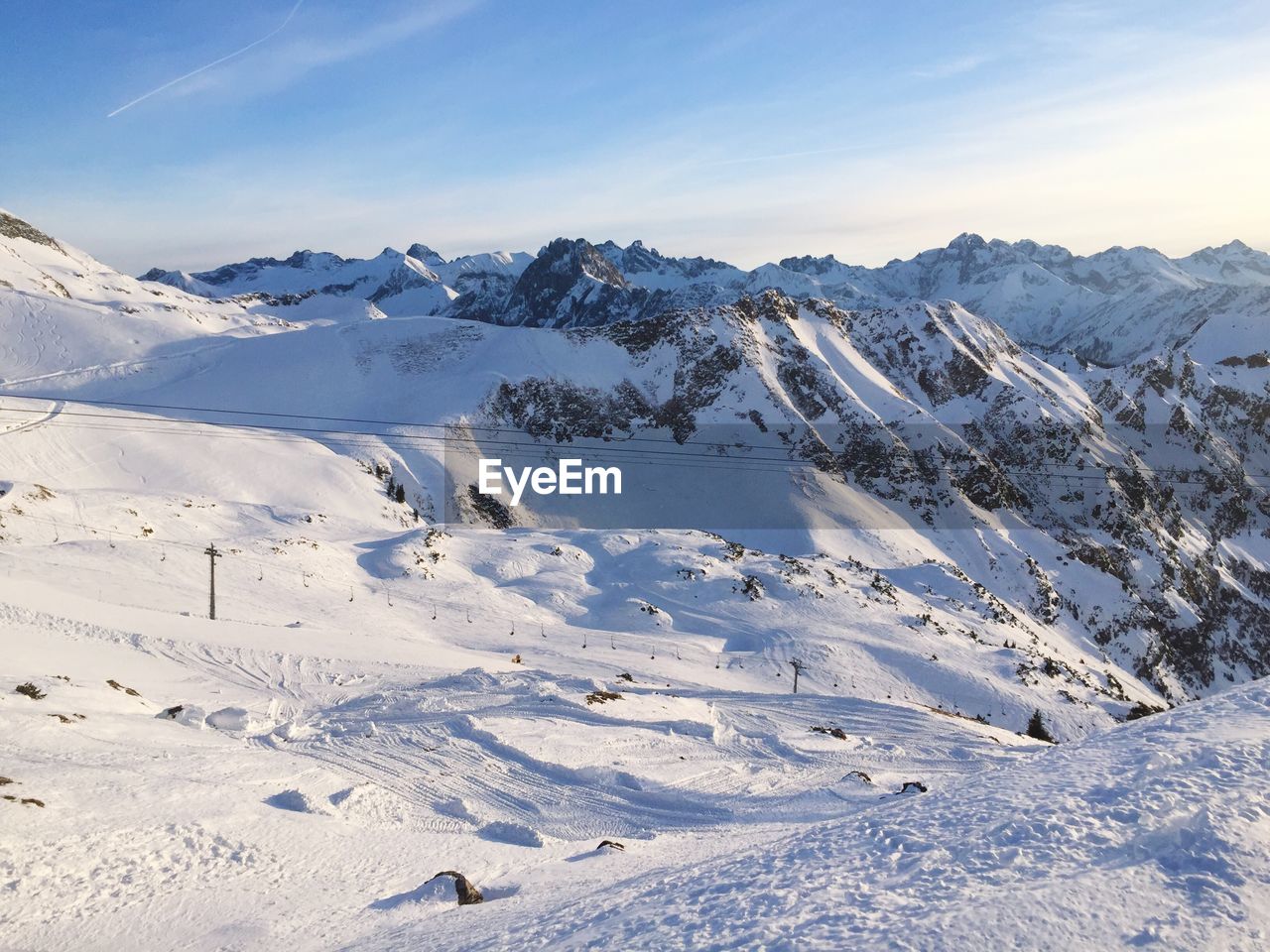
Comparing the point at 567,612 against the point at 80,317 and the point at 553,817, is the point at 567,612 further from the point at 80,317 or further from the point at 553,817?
the point at 80,317

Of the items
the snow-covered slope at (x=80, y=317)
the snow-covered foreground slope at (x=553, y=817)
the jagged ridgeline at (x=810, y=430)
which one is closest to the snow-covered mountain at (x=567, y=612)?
the snow-covered foreground slope at (x=553, y=817)

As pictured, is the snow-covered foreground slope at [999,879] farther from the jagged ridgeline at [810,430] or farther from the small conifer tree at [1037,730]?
the jagged ridgeline at [810,430]

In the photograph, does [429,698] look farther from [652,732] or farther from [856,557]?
[856,557]

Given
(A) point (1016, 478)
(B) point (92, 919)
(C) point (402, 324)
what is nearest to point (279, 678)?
(B) point (92, 919)

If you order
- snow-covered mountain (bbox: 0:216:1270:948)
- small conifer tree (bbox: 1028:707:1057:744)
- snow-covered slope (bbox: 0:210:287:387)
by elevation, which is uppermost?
snow-covered slope (bbox: 0:210:287:387)

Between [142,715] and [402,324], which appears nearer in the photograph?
[142,715]

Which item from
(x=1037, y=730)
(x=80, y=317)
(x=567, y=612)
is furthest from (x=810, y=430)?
(x=80, y=317)

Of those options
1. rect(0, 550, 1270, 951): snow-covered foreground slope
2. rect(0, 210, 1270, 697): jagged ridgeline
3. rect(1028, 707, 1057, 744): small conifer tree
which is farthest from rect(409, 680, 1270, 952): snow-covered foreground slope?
rect(0, 210, 1270, 697): jagged ridgeline

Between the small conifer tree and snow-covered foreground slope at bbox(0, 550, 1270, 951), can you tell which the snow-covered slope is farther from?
the small conifer tree
